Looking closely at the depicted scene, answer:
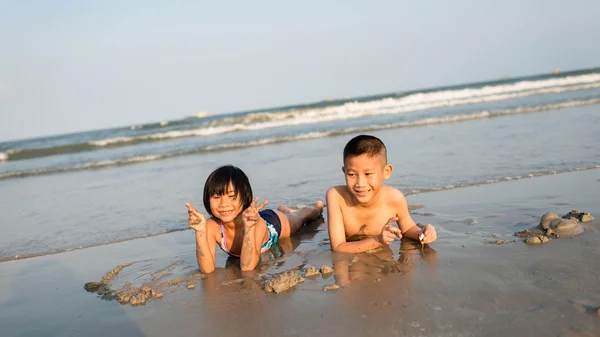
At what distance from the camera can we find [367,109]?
25.0 meters

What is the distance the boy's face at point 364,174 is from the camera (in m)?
3.49

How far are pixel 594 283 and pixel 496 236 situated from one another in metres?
1.08

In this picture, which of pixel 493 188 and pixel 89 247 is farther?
pixel 493 188

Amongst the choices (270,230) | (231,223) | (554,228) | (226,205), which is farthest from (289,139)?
(554,228)

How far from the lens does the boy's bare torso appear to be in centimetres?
382

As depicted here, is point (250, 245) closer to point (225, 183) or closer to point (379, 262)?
point (225, 183)

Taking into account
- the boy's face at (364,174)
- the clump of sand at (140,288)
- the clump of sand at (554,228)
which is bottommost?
the clump of sand at (140,288)

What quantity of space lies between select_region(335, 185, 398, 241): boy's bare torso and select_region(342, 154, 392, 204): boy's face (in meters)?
0.17

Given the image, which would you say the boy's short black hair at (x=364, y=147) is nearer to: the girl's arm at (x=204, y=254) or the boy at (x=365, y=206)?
the boy at (x=365, y=206)

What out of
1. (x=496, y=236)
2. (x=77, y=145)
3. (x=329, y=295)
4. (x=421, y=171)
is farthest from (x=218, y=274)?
(x=77, y=145)

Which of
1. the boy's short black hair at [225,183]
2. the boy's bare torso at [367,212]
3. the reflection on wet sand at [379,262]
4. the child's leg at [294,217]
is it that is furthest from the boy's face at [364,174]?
the child's leg at [294,217]

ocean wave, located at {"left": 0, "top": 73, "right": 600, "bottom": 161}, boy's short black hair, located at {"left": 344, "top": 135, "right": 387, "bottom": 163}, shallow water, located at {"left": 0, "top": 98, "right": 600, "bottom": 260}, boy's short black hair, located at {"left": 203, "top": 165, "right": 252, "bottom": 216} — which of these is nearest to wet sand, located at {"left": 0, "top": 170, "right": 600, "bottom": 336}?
boy's short black hair, located at {"left": 203, "top": 165, "right": 252, "bottom": 216}

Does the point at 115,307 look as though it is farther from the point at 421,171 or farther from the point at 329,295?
the point at 421,171

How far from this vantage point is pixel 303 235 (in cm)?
450
